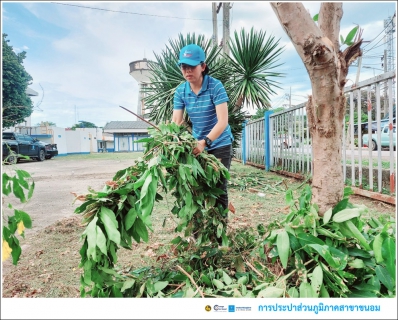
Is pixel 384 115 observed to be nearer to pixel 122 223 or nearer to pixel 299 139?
pixel 299 139

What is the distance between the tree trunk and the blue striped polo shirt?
1.78 feet

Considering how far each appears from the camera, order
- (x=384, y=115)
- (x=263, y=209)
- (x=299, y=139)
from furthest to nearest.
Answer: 1. (x=299, y=139)
2. (x=263, y=209)
3. (x=384, y=115)

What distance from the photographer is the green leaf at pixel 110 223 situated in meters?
0.97

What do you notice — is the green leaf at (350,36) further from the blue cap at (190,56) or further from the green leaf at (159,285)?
the green leaf at (159,285)

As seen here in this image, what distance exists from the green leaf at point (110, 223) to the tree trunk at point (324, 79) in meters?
0.91

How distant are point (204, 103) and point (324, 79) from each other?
72 centimetres

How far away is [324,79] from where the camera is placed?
1.15 meters

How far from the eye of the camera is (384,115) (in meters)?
2.43

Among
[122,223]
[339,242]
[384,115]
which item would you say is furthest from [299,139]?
[122,223]

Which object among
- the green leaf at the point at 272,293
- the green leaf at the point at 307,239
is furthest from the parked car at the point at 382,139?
the green leaf at the point at 272,293

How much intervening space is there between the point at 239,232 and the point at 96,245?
0.87 m

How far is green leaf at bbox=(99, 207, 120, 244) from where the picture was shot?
97 centimetres

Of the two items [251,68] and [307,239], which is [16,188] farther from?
[251,68]

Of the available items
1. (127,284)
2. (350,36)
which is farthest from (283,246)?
(350,36)
